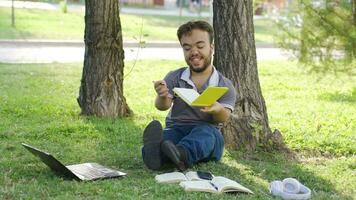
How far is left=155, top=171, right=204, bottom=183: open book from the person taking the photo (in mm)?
4418

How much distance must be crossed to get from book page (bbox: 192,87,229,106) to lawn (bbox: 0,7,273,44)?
11403mm

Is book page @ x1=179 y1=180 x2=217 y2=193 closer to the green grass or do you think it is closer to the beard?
the green grass

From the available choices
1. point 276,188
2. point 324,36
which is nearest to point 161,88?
point 276,188

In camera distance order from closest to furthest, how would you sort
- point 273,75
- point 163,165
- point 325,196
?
point 325,196, point 163,165, point 273,75

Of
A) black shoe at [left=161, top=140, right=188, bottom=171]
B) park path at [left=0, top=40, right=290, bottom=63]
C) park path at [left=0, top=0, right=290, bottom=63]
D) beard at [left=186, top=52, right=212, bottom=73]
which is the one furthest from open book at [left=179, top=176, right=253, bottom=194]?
park path at [left=0, top=40, right=290, bottom=63]

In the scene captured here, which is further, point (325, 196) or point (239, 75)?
point (239, 75)

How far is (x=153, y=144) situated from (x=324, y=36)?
17.3 feet

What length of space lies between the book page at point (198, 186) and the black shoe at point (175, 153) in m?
0.29

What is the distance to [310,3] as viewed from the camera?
9336mm

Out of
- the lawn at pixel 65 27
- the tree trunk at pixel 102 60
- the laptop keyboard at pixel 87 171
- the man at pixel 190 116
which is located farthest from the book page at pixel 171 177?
the lawn at pixel 65 27

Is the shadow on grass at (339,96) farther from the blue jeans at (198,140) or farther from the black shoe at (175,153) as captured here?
the black shoe at (175,153)

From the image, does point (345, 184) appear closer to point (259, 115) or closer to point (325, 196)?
point (325, 196)

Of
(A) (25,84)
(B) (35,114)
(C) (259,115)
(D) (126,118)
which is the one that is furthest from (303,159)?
(A) (25,84)

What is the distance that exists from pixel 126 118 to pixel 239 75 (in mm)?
1730
